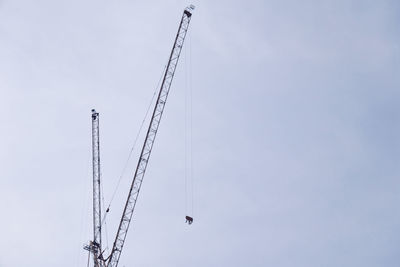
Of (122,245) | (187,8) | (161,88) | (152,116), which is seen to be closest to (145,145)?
(152,116)

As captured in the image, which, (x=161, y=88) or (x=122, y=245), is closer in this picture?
(x=122, y=245)

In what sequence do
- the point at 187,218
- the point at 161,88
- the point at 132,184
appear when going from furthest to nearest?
the point at 161,88 < the point at 132,184 < the point at 187,218

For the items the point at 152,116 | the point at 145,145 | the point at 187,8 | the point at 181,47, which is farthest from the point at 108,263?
the point at 187,8

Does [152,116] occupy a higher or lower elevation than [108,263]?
higher

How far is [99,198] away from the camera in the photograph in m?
100

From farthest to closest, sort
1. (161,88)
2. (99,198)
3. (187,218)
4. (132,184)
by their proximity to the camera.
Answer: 1. (99,198)
2. (161,88)
3. (132,184)
4. (187,218)

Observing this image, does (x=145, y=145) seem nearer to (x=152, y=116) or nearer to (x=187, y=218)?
(x=152, y=116)

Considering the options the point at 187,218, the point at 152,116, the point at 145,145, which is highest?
the point at 152,116

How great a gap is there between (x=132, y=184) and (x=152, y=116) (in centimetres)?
1518

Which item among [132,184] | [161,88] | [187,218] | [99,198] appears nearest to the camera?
[187,218]

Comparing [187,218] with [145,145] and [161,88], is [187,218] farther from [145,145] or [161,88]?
[161,88]

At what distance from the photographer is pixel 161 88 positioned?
3634 inches

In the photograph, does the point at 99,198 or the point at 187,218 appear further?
the point at 99,198

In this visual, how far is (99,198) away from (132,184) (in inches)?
721
